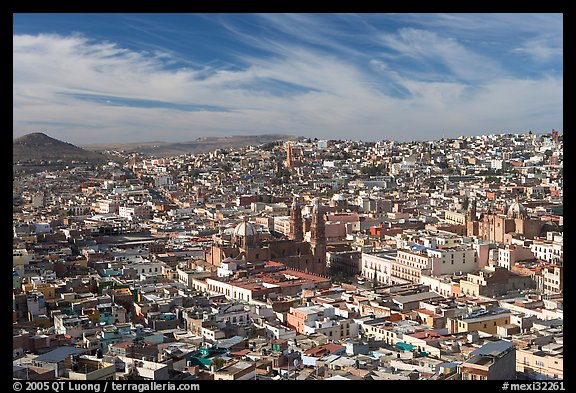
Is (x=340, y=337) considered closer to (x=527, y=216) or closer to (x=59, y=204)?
(x=527, y=216)

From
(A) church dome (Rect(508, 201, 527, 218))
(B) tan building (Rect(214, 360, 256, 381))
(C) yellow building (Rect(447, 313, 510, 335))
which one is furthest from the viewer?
(A) church dome (Rect(508, 201, 527, 218))

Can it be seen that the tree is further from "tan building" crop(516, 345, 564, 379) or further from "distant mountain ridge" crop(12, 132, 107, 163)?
"distant mountain ridge" crop(12, 132, 107, 163)

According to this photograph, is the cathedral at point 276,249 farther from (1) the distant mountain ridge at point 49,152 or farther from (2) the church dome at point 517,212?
(1) the distant mountain ridge at point 49,152

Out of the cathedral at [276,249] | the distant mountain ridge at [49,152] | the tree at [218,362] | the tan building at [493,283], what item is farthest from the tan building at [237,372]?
the distant mountain ridge at [49,152]

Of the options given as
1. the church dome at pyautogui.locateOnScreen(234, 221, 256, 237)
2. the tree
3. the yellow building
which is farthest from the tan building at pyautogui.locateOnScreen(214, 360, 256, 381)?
the church dome at pyautogui.locateOnScreen(234, 221, 256, 237)

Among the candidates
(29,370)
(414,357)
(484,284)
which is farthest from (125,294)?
(484,284)

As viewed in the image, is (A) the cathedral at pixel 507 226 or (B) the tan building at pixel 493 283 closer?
(B) the tan building at pixel 493 283
